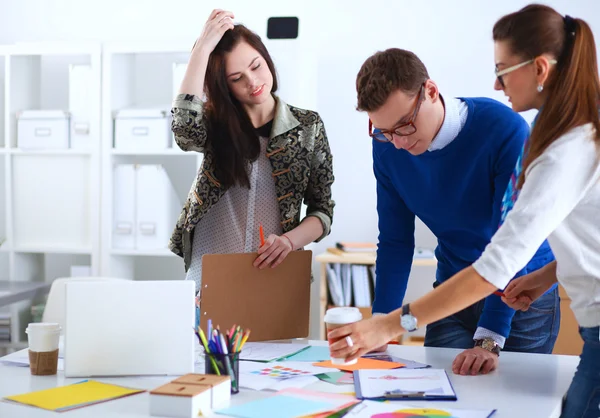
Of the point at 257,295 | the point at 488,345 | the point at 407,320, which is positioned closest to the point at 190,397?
the point at 407,320

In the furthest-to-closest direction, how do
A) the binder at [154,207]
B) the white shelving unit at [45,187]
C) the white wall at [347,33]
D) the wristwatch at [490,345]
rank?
the white wall at [347,33] < the white shelving unit at [45,187] < the binder at [154,207] < the wristwatch at [490,345]

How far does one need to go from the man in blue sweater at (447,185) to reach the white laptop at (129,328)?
59 cm

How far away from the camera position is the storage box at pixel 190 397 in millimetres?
1220

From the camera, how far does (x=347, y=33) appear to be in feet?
13.4

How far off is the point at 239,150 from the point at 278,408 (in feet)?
2.86

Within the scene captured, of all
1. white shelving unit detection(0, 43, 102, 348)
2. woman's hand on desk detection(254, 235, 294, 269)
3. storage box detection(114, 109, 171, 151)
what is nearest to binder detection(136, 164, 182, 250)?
storage box detection(114, 109, 171, 151)

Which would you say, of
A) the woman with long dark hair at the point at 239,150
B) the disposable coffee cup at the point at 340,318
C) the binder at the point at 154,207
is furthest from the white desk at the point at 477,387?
the binder at the point at 154,207

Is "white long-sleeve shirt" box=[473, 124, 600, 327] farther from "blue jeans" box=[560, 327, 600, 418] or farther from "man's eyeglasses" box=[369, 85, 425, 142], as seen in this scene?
"man's eyeglasses" box=[369, 85, 425, 142]

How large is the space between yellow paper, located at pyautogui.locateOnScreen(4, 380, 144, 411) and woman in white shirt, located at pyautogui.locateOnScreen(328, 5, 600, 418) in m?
0.44

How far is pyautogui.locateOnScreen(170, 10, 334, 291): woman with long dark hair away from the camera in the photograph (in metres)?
1.95

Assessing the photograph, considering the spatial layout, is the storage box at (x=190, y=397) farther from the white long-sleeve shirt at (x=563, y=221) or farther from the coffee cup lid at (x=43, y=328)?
the white long-sleeve shirt at (x=563, y=221)

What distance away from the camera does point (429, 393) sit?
135 cm

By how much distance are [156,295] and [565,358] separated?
0.94 metres

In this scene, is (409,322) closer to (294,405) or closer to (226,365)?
(294,405)
